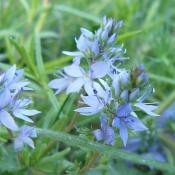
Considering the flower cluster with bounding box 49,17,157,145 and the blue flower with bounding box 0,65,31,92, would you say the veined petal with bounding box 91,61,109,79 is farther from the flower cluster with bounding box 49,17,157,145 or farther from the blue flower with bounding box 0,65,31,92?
the blue flower with bounding box 0,65,31,92

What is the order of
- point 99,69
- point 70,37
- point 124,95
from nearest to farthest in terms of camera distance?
point 124,95
point 99,69
point 70,37

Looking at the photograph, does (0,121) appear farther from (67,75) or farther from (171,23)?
(171,23)

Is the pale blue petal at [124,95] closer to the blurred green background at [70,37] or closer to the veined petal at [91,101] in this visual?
the veined petal at [91,101]

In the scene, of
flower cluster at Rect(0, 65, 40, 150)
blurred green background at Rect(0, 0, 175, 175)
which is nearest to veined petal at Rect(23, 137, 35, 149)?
flower cluster at Rect(0, 65, 40, 150)

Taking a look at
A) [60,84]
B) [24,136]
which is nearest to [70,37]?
[60,84]

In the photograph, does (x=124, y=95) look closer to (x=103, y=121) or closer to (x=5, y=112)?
(x=103, y=121)

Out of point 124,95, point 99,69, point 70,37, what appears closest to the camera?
point 124,95
